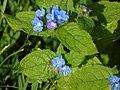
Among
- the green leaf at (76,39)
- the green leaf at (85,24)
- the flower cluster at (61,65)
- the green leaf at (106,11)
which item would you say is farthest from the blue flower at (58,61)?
the green leaf at (106,11)

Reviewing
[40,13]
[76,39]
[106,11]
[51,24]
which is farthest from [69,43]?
[106,11]

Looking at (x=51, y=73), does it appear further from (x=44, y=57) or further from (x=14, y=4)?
(x=14, y=4)

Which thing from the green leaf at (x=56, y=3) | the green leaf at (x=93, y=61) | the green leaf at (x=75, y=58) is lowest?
the green leaf at (x=93, y=61)

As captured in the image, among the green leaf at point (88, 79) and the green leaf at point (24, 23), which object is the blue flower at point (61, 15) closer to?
the green leaf at point (24, 23)

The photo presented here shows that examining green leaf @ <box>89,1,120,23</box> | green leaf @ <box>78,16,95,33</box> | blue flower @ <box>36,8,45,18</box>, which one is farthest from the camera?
green leaf @ <box>89,1,120,23</box>

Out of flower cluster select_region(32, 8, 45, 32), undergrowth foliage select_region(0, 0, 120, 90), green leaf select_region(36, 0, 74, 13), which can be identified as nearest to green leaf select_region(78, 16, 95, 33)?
undergrowth foliage select_region(0, 0, 120, 90)

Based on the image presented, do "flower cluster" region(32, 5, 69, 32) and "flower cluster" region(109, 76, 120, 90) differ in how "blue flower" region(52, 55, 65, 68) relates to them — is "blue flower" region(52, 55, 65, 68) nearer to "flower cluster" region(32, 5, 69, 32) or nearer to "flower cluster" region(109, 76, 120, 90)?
"flower cluster" region(32, 5, 69, 32)
